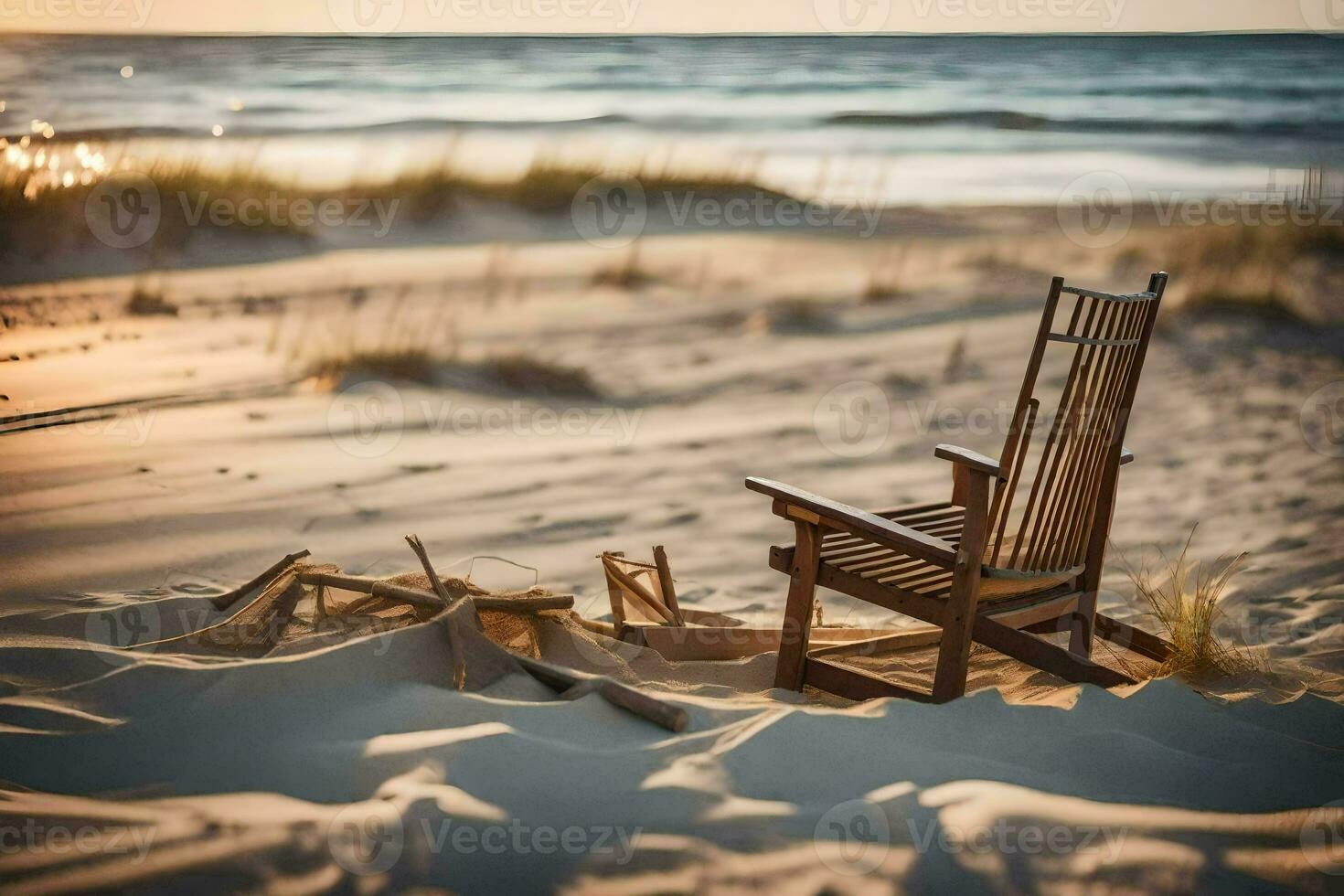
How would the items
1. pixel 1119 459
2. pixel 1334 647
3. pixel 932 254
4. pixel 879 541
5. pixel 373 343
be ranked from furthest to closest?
pixel 932 254 < pixel 373 343 < pixel 1334 647 < pixel 1119 459 < pixel 879 541

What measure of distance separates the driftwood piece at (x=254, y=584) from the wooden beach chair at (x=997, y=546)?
4.19 feet

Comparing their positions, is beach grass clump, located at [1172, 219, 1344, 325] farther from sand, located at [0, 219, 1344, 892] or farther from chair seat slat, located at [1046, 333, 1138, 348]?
chair seat slat, located at [1046, 333, 1138, 348]

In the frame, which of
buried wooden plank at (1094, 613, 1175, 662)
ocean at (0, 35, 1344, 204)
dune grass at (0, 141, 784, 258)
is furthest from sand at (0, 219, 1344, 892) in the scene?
ocean at (0, 35, 1344, 204)

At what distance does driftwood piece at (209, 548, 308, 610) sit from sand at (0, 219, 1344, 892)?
0.09m

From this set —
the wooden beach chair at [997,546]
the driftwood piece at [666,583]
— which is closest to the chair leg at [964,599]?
A: the wooden beach chair at [997,546]

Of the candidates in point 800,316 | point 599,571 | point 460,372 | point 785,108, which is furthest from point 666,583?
point 785,108

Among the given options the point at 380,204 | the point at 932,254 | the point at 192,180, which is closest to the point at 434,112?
the point at 380,204

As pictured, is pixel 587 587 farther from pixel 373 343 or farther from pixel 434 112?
pixel 434 112

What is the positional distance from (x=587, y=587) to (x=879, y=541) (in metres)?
2.10

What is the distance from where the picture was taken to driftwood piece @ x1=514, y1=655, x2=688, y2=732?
2.28 m

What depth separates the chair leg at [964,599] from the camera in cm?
240

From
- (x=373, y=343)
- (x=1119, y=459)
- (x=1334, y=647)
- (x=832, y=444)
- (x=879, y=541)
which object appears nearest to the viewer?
(x=879, y=541)

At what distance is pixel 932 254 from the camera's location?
796 centimetres

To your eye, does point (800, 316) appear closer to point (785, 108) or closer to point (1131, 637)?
point (785, 108)
